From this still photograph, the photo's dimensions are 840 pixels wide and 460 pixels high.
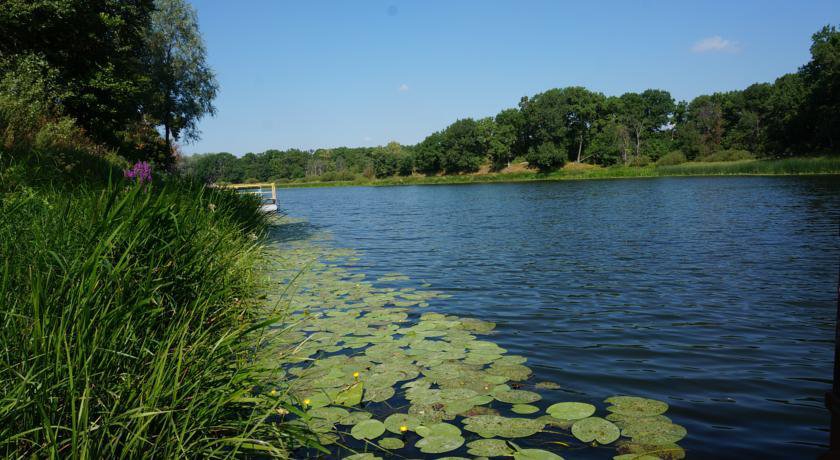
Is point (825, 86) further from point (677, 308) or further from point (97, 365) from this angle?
point (97, 365)

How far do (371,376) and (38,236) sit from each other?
10.6 ft

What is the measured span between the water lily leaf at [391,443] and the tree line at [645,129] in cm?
7100

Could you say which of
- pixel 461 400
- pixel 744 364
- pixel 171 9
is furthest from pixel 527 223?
pixel 171 9

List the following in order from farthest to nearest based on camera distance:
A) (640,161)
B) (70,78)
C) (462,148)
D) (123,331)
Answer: (462,148), (640,161), (70,78), (123,331)

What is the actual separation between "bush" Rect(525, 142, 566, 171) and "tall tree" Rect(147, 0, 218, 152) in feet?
228

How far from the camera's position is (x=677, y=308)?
8258 millimetres

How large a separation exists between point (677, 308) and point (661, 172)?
219 ft

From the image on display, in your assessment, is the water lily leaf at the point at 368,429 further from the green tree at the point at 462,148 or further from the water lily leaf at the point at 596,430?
the green tree at the point at 462,148

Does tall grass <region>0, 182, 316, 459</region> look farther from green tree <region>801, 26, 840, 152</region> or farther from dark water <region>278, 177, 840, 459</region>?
green tree <region>801, 26, 840, 152</region>

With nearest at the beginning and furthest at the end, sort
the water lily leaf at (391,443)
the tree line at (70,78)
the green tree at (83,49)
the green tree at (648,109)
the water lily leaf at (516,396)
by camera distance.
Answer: the water lily leaf at (391,443) → the water lily leaf at (516,396) → the tree line at (70,78) → the green tree at (83,49) → the green tree at (648,109)

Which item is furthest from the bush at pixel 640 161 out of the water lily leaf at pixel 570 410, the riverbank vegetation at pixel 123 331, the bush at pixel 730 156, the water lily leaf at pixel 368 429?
the water lily leaf at pixel 368 429

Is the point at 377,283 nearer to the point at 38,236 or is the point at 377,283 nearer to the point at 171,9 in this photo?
the point at 38,236

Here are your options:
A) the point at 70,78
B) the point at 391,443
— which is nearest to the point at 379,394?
the point at 391,443

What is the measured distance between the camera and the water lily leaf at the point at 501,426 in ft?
13.3
